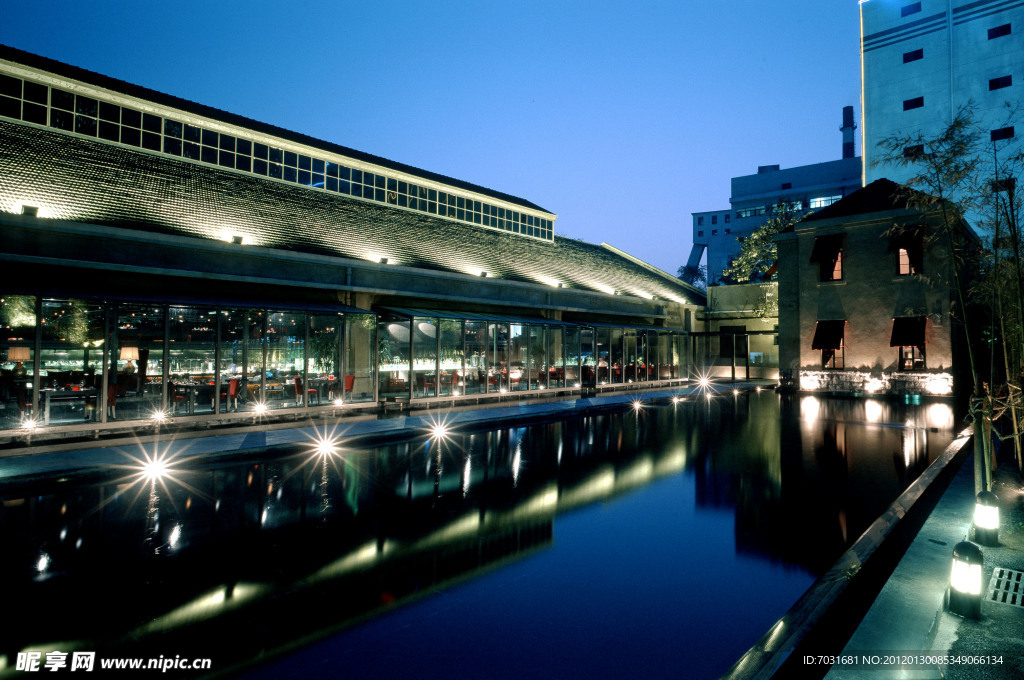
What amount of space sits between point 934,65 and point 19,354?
6528 cm

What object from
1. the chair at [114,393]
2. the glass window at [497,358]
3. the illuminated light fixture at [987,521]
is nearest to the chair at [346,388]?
the chair at [114,393]

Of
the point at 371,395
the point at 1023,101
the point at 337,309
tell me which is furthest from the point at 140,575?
the point at 1023,101

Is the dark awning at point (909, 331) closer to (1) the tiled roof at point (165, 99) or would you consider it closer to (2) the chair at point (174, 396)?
(1) the tiled roof at point (165, 99)

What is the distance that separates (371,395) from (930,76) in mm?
57295

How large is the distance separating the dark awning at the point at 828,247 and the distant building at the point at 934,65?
79.8 feet

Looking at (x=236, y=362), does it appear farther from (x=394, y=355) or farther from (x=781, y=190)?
(x=781, y=190)

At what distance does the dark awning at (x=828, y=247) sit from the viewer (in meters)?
27.7

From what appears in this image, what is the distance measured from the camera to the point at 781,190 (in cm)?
8100

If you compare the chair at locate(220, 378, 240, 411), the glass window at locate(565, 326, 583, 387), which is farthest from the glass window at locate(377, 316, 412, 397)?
the glass window at locate(565, 326, 583, 387)

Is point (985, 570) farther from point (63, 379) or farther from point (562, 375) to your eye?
point (562, 375)

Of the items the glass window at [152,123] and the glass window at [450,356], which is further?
the glass window at [450,356]

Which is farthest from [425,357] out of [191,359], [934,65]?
[934,65]

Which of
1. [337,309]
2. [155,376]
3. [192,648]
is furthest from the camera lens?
[337,309]

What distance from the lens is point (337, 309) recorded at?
16906mm
